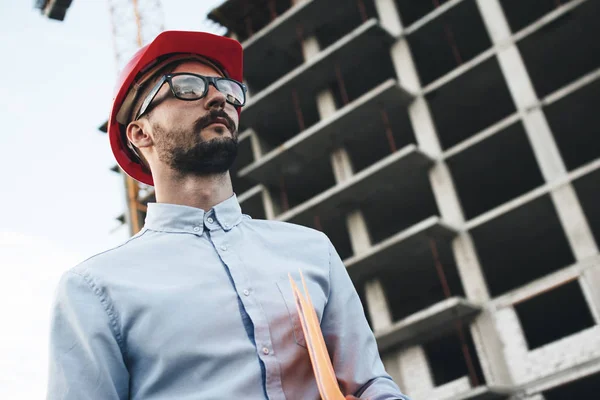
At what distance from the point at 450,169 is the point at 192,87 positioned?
22003mm

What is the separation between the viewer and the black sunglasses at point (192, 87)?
2230mm

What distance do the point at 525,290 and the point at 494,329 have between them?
56.9 inches

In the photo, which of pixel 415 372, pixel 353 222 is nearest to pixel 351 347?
pixel 415 372

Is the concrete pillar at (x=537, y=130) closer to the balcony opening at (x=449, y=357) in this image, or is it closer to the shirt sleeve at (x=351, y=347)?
the balcony opening at (x=449, y=357)

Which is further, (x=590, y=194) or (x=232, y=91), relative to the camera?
(x=590, y=194)

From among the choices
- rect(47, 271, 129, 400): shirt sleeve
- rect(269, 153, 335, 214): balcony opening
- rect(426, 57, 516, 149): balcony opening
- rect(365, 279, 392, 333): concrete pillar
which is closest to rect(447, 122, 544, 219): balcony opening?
rect(426, 57, 516, 149): balcony opening

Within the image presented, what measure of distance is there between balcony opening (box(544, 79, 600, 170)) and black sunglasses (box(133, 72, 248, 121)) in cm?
2072

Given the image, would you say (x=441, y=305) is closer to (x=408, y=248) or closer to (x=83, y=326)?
(x=408, y=248)

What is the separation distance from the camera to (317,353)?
1588mm

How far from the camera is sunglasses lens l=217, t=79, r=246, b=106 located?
230 centimetres

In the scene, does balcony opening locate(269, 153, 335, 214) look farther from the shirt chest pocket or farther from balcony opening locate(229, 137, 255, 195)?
the shirt chest pocket

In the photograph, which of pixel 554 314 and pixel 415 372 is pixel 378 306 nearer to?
pixel 415 372

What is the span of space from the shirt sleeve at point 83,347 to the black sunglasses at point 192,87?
0.73 m

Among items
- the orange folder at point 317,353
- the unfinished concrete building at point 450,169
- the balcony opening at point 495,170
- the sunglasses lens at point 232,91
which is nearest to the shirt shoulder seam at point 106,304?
the orange folder at point 317,353
